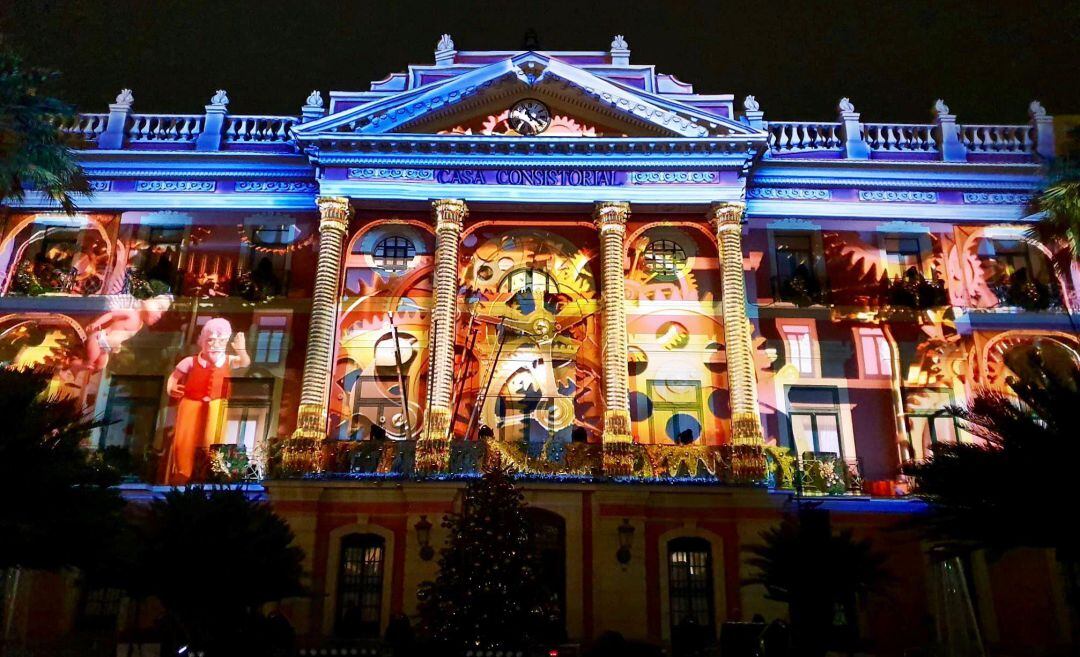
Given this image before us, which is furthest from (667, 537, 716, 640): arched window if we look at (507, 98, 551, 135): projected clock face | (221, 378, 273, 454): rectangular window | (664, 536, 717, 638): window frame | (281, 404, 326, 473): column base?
(507, 98, 551, 135): projected clock face

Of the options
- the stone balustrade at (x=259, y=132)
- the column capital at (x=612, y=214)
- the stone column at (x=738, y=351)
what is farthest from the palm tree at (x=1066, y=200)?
the stone balustrade at (x=259, y=132)

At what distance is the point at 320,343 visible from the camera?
1000 inches

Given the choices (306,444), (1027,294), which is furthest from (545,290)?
(1027,294)

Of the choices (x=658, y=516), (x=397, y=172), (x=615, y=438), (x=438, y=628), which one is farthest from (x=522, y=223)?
(x=438, y=628)

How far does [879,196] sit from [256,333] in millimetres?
21356

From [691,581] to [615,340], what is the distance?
7.28 meters

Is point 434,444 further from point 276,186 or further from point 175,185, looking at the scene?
point 175,185

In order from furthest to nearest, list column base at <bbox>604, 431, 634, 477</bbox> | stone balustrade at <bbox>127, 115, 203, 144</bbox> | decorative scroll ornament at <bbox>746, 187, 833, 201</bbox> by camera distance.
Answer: stone balustrade at <bbox>127, 115, 203, 144</bbox> → decorative scroll ornament at <bbox>746, 187, 833, 201</bbox> → column base at <bbox>604, 431, 634, 477</bbox>

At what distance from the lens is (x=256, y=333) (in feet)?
89.8

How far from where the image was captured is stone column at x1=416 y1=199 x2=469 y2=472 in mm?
23859

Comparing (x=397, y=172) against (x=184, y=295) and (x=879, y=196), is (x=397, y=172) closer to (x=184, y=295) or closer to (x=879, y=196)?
(x=184, y=295)

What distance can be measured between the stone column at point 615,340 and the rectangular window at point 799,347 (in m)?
5.44

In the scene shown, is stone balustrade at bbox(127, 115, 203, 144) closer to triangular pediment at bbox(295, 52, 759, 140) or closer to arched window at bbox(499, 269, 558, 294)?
triangular pediment at bbox(295, 52, 759, 140)

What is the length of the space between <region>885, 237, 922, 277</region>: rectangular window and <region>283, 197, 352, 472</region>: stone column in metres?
Answer: 18.3
